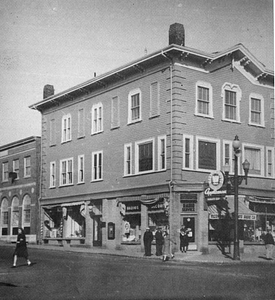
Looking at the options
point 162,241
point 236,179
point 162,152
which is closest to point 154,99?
point 162,152

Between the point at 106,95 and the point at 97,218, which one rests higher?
the point at 106,95

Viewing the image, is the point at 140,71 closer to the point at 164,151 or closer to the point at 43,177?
the point at 164,151

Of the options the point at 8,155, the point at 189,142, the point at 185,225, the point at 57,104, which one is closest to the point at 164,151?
the point at 189,142

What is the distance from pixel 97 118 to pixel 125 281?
396 inches

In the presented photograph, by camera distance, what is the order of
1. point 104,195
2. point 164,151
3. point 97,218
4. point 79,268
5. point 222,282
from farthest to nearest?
point 97,218
point 104,195
point 164,151
point 79,268
point 222,282

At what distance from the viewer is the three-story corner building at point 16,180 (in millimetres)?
15730

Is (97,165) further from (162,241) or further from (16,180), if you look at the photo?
(16,180)

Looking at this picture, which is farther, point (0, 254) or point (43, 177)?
point (43, 177)

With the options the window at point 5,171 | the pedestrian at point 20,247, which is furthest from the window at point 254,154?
the pedestrian at point 20,247

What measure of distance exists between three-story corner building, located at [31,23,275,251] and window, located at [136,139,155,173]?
0.04 meters

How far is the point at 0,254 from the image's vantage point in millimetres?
16094

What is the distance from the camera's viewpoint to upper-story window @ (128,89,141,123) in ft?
74.3

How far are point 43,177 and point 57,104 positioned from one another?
4.03m

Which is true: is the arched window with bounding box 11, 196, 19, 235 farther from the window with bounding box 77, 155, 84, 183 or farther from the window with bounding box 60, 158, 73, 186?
the window with bounding box 77, 155, 84, 183
